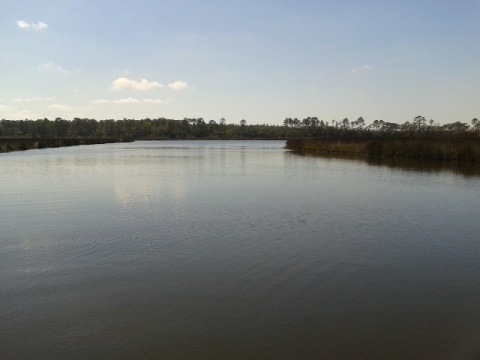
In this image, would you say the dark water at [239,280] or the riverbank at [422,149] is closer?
Answer: the dark water at [239,280]

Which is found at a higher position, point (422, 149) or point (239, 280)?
point (422, 149)

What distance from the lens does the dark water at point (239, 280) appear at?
16.7 ft

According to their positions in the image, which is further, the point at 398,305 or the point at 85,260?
the point at 85,260

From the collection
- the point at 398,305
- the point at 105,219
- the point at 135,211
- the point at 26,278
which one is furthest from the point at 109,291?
the point at 135,211

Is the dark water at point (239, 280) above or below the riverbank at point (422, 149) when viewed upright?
below

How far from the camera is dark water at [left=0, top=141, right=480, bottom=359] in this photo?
16.7ft

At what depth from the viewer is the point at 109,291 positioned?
669 centimetres

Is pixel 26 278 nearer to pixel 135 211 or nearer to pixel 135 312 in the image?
pixel 135 312

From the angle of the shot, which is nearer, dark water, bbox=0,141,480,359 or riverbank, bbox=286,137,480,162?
dark water, bbox=0,141,480,359

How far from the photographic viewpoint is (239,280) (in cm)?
716

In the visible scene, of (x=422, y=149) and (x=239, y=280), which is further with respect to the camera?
(x=422, y=149)

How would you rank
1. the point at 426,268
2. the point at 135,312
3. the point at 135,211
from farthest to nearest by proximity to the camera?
the point at 135,211 < the point at 426,268 < the point at 135,312

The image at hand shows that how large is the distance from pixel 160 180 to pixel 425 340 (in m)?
18.7

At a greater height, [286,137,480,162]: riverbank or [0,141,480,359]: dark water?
[286,137,480,162]: riverbank
